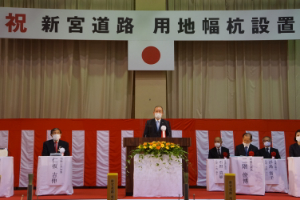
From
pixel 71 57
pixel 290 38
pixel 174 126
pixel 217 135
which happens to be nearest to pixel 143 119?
pixel 174 126

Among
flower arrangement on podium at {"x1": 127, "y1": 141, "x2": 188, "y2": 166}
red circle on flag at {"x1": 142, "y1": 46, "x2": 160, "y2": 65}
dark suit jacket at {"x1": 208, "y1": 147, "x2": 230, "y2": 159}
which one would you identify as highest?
red circle on flag at {"x1": 142, "y1": 46, "x2": 160, "y2": 65}

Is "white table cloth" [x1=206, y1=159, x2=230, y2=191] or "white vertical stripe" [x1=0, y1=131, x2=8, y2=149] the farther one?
"white vertical stripe" [x1=0, y1=131, x2=8, y2=149]

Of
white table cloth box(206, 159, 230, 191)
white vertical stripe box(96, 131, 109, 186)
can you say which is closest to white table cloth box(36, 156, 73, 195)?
white vertical stripe box(96, 131, 109, 186)

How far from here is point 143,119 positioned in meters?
7.95

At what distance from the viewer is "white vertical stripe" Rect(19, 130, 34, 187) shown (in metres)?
7.71

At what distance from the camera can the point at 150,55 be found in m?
8.15

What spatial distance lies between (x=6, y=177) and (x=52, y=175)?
73cm

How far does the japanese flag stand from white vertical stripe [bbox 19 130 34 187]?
2599 mm

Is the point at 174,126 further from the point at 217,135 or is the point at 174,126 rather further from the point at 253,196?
the point at 253,196

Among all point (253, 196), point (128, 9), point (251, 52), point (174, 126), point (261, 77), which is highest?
point (128, 9)

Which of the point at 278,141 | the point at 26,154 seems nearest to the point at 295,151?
the point at 278,141

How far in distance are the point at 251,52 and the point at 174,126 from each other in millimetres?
2794

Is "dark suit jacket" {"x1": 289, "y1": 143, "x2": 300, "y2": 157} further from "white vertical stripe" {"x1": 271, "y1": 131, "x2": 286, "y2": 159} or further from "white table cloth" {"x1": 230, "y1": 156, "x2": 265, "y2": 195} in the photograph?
"white vertical stripe" {"x1": 271, "y1": 131, "x2": 286, "y2": 159}

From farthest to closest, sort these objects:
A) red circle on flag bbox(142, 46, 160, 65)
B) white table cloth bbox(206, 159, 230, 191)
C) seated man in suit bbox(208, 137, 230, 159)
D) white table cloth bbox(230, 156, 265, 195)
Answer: red circle on flag bbox(142, 46, 160, 65)
seated man in suit bbox(208, 137, 230, 159)
white table cloth bbox(206, 159, 230, 191)
white table cloth bbox(230, 156, 265, 195)
